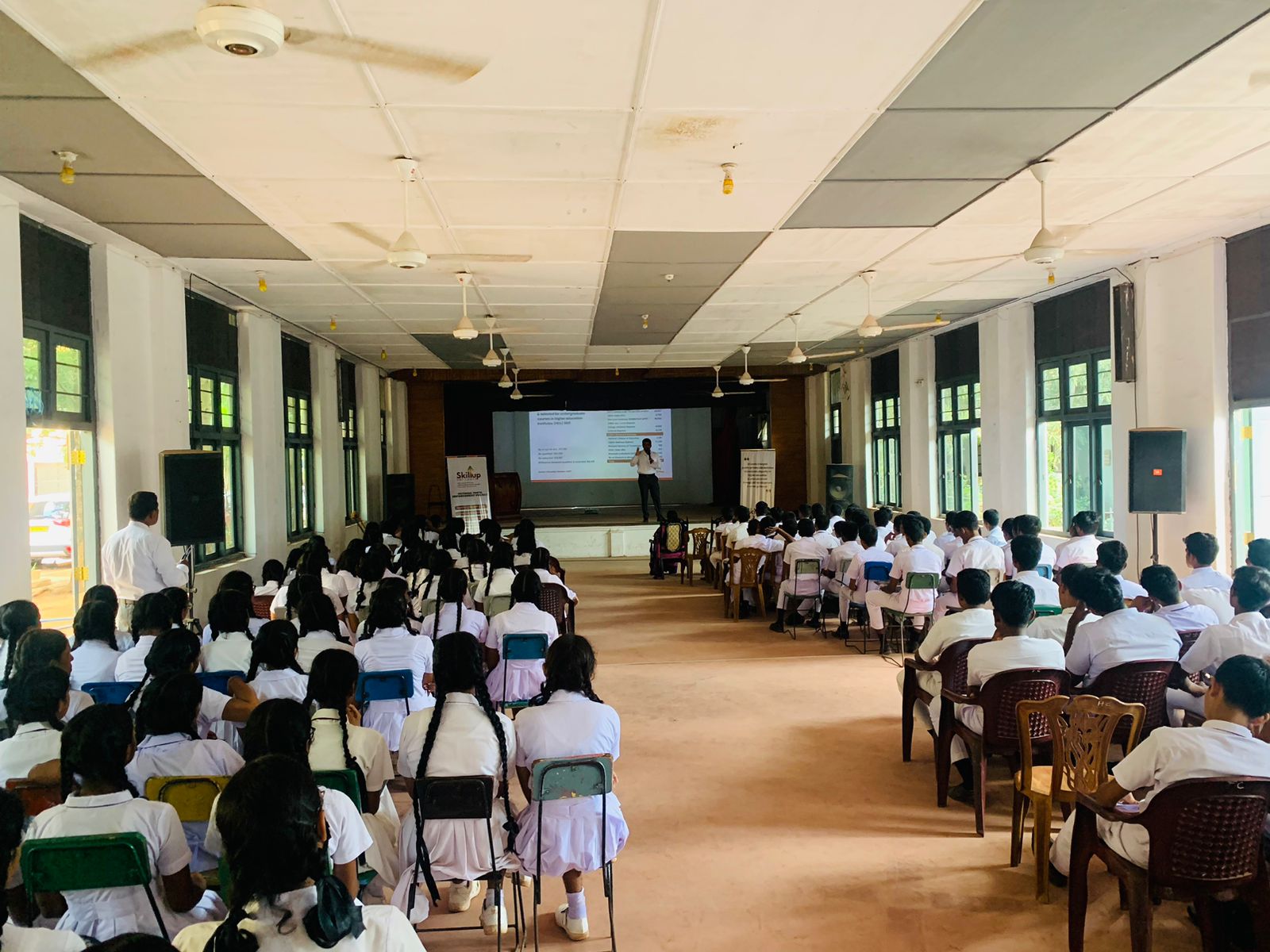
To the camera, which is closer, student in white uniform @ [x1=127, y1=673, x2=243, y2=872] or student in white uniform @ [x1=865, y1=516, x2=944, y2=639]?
student in white uniform @ [x1=127, y1=673, x2=243, y2=872]

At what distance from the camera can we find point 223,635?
13.4 ft

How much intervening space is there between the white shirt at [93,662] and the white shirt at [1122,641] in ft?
14.2

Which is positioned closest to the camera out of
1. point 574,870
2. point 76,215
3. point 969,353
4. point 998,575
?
point 574,870

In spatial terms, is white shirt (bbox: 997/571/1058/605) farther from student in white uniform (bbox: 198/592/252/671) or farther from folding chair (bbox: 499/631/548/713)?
student in white uniform (bbox: 198/592/252/671)

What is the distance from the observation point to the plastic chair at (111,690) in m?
3.62

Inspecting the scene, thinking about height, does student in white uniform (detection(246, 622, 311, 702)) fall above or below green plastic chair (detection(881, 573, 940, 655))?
above

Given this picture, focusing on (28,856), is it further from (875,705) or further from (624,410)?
(624,410)

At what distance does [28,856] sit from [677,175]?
4.12m

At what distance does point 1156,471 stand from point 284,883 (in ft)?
23.8

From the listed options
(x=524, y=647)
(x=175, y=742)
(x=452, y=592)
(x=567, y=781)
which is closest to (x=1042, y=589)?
(x=524, y=647)

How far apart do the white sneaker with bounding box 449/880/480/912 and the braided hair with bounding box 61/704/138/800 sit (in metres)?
1.47

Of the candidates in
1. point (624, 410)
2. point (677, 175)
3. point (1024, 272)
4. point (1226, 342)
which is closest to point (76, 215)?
point (677, 175)

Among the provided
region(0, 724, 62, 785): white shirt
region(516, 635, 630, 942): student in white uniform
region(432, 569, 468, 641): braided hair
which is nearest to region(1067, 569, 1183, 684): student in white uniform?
region(516, 635, 630, 942): student in white uniform

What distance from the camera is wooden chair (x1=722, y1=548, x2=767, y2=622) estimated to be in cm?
904
